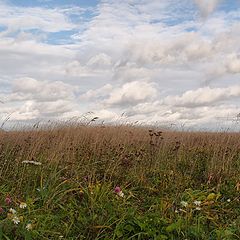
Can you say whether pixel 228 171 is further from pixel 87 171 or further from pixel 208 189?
pixel 87 171

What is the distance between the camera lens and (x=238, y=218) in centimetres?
425

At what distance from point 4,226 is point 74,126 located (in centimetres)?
751

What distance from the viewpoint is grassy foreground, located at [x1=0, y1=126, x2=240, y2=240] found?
12.2ft

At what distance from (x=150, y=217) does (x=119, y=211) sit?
1.00ft

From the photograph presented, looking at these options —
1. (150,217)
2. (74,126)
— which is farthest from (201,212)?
(74,126)

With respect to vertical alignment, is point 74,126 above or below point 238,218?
above

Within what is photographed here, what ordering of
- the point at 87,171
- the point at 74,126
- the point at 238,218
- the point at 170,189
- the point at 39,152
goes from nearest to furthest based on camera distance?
the point at 238,218 < the point at 170,189 < the point at 87,171 < the point at 39,152 < the point at 74,126

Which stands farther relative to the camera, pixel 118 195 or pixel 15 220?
pixel 118 195

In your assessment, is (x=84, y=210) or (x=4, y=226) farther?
(x=84, y=210)

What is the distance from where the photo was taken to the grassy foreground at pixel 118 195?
3725 millimetres

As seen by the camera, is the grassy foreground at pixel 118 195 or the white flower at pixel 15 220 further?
the grassy foreground at pixel 118 195

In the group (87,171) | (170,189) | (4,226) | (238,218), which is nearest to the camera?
(4,226)

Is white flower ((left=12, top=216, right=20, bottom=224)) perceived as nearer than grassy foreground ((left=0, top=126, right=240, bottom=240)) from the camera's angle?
Yes

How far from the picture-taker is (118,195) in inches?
173
